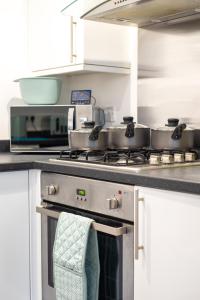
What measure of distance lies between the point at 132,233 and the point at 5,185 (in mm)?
671

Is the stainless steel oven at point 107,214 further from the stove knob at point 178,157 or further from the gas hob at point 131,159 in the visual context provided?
the stove knob at point 178,157

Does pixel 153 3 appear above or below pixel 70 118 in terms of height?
above

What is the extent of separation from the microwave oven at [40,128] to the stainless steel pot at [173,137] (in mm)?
509

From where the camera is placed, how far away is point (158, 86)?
7.27ft

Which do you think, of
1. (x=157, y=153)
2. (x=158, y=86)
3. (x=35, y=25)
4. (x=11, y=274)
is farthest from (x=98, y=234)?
(x=35, y=25)

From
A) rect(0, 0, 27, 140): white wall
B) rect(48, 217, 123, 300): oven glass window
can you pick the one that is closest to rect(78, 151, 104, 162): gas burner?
rect(48, 217, 123, 300): oven glass window

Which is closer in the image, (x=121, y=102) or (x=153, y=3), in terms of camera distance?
(x=153, y=3)

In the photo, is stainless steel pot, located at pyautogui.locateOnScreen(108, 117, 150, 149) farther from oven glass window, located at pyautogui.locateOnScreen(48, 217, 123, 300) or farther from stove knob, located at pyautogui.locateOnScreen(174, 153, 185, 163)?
oven glass window, located at pyautogui.locateOnScreen(48, 217, 123, 300)

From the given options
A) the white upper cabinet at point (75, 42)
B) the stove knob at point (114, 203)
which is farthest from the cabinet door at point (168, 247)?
the white upper cabinet at point (75, 42)

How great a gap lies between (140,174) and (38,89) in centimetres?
115

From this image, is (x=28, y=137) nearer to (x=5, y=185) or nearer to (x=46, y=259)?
(x=5, y=185)

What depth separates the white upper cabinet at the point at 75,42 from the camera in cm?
224

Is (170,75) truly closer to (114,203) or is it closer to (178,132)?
(178,132)

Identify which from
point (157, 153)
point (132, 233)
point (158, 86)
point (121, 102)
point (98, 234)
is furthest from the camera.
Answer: point (121, 102)
